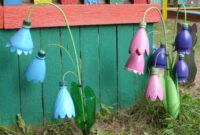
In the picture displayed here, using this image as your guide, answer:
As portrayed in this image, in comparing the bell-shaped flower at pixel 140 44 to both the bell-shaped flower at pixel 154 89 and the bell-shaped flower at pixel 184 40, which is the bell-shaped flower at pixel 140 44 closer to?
the bell-shaped flower at pixel 154 89

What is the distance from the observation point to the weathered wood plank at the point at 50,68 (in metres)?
3.15

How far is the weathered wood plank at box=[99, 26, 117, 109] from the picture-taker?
343 centimetres

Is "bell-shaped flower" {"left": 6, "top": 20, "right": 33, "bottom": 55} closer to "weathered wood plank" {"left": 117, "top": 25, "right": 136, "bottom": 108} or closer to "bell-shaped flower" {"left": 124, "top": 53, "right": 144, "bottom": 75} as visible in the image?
"bell-shaped flower" {"left": 124, "top": 53, "right": 144, "bottom": 75}

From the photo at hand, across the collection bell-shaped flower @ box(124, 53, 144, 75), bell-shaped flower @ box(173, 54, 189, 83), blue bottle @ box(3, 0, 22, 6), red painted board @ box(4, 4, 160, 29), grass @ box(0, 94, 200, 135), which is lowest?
grass @ box(0, 94, 200, 135)

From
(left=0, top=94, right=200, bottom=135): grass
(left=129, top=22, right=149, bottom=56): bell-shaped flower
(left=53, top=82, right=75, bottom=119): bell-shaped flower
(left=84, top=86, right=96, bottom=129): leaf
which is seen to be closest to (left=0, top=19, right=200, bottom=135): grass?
(left=0, top=94, right=200, bottom=135): grass

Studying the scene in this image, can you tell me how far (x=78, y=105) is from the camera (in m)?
2.84

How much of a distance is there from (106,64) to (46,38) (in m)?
0.66

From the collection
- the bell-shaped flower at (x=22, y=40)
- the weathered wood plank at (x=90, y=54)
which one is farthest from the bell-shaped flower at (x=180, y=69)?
the bell-shaped flower at (x=22, y=40)

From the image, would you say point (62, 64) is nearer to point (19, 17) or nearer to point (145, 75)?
point (19, 17)

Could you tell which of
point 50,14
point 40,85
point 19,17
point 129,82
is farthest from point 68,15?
point 129,82

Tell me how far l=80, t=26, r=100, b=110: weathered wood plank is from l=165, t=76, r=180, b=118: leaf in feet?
2.25

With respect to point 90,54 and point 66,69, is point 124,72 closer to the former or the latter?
point 90,54

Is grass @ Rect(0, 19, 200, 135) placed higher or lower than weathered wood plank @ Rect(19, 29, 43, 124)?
lower

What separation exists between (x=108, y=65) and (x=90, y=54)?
8.8 inches
